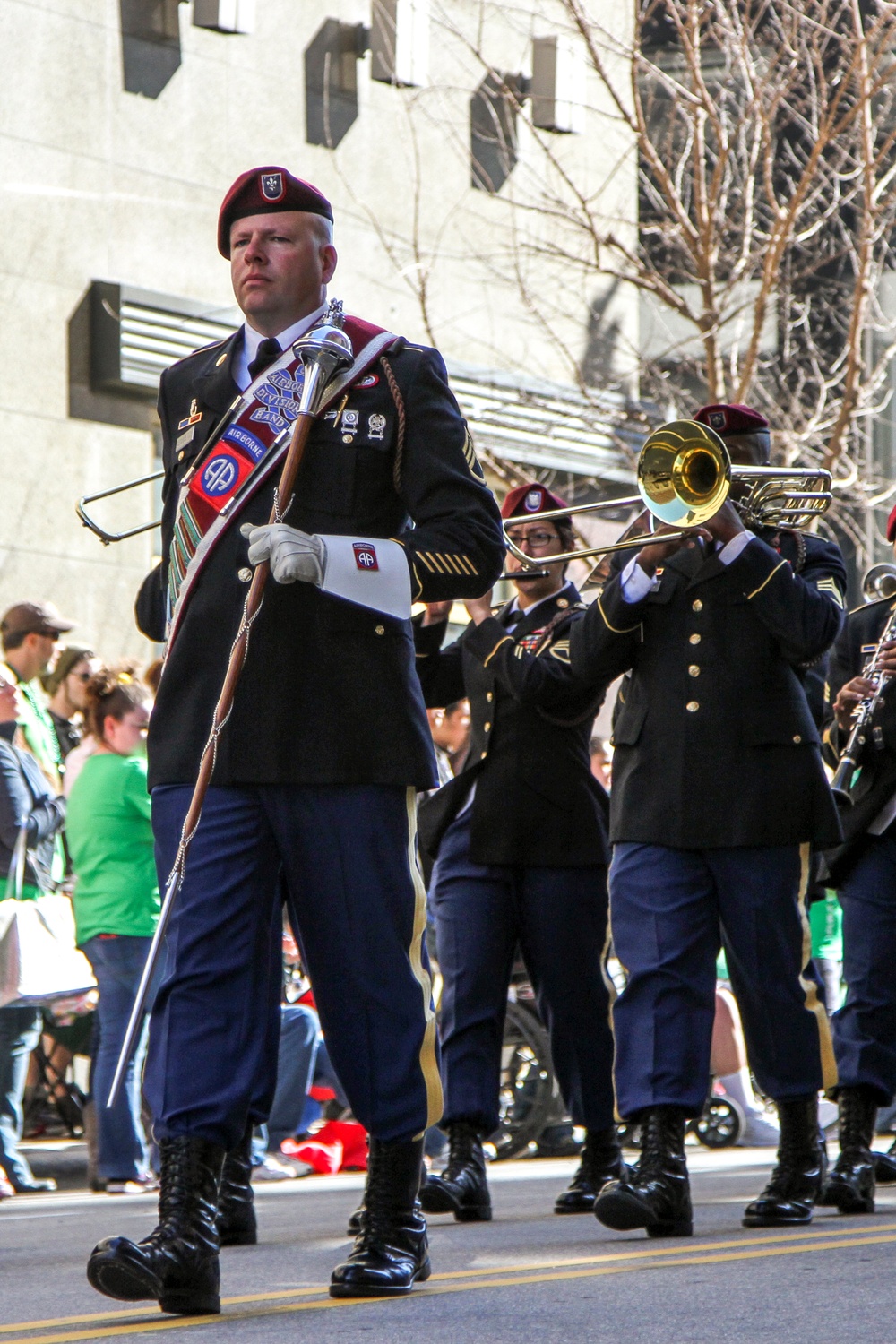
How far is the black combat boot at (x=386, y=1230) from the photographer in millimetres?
4832

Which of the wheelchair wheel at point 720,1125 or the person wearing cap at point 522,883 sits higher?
the person wearing cap at point 522,883

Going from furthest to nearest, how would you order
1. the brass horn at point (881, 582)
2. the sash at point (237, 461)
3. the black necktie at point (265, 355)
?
the brass horn at point (881, 582) → the black necktie at point (265, 355) → the sash at point (237, 461)

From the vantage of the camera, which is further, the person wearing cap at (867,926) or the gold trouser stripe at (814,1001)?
the person wearing cap at (867,926)

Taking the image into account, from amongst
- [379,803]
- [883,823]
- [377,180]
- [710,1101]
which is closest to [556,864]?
[883,823]

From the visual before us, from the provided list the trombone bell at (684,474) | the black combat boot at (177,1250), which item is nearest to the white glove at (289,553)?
the black combat boot at (177,1250)

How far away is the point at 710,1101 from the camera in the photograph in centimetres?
1088

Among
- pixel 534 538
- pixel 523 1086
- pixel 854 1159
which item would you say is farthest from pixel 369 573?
pixel 523 1086

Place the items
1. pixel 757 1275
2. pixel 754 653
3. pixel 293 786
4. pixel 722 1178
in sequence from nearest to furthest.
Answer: pixel 293 786 → pixel 757 1275 → pixel 754 653 → pixel 722 1178

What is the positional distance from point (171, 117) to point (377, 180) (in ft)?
6.71

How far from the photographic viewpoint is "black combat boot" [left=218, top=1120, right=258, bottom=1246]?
6332 mm

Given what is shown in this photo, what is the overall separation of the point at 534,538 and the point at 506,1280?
3.15m

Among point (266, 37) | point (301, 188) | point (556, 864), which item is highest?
point (266, 37)

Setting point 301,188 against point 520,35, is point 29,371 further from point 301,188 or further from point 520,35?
point 301,188

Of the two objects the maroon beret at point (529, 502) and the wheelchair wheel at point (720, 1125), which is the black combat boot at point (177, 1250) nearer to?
the maroon beret at point (529, 502)
